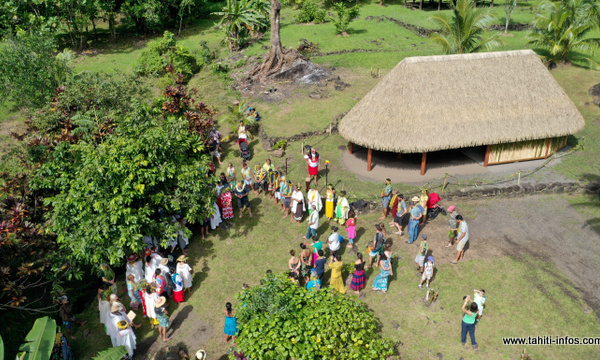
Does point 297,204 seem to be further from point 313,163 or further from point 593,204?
point 593,204

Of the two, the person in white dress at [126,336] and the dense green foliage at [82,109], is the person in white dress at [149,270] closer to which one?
the person in white dress at [126,336]

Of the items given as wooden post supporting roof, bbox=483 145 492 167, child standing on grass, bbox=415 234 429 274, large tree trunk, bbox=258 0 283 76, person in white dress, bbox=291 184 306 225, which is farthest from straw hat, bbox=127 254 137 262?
large tree trunk, bbox=258 0 283 76

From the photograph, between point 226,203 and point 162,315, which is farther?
point 226,203

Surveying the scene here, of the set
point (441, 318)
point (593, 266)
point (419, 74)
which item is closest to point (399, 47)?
point (419, 74)

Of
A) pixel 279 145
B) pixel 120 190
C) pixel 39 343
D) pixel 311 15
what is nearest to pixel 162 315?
pixel 39 343

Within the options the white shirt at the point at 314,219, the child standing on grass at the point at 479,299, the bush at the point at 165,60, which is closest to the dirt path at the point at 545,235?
the child standing on grass at the point at 479,299

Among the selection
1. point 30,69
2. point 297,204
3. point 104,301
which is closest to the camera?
point 104,301

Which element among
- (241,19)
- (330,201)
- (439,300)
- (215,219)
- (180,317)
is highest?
(241,19)
